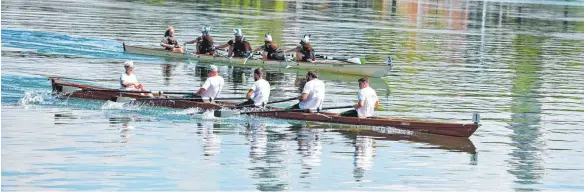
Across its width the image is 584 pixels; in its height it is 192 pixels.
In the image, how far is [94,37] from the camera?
63.5 metres

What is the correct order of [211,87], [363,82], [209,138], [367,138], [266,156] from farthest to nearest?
[211,87] → [363,82] → [367,138] → [209,138] → [266,156]

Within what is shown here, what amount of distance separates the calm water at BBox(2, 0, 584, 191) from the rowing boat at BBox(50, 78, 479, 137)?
0.26 metres

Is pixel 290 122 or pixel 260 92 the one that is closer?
pixel 290 122

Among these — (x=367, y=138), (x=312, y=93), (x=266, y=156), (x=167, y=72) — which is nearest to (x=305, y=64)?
(x=167, y=72)

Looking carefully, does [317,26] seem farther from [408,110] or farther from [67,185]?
[67,185]

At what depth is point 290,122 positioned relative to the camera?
35312 millimetres

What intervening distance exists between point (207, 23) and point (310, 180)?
55.2 m

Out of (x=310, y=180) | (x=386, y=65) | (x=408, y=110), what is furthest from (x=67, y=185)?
(x=386, y=65)

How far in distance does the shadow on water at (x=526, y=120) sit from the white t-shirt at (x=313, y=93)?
18.1 ft

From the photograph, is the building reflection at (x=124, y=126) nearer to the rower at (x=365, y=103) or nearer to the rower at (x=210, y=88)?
the rower at (x=210, y=88)

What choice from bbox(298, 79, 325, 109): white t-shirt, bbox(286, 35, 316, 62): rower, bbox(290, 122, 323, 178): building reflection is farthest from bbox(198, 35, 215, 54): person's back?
bbox(290, 122, 323, 178): building reflection

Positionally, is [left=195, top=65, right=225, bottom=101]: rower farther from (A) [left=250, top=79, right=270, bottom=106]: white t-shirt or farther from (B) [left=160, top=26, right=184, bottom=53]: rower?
(B) [left=160, top=26, right=184, bottom=53]: rower

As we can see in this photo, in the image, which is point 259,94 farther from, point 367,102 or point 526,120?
point 526,120

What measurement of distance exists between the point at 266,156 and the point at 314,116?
18.2ft
